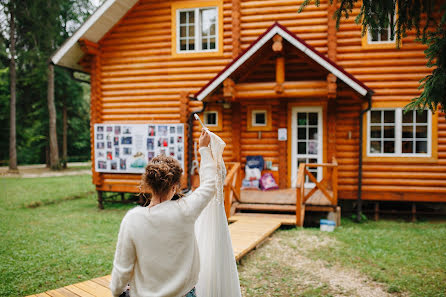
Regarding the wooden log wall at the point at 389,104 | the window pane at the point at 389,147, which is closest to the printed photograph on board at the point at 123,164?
the wooden log wall at the point at 389,104

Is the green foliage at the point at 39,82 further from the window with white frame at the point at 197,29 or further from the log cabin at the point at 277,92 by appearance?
the window with white frame at the point at 197,29

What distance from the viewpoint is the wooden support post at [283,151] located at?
31.4 ft

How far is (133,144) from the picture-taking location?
1029 cm

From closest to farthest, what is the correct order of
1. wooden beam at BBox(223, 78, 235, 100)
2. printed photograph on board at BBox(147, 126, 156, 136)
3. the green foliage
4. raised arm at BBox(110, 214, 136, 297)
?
raised arm at BBox(110, 214, 136, 297) < wooden beam at BBox(223, 78, 235, 100) < printed photograph on board at BBox(147, 126, 156, 136) < the green foliage

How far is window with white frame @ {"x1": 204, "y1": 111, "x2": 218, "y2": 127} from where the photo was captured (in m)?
10.0

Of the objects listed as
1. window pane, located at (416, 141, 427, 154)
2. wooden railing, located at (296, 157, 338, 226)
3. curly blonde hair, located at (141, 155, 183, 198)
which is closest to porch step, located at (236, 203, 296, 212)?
wooden railing, located at (296, 157, 338, 226)

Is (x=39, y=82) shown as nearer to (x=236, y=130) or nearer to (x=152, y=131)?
(x=152, y=131)

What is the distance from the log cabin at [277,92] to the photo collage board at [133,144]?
33cm

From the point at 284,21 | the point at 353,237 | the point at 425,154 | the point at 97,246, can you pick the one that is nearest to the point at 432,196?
the point at 425,154

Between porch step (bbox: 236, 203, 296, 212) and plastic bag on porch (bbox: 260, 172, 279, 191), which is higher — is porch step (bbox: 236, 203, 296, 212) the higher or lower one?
the lower one

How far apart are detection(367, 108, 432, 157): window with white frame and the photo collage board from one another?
5356 millimetres

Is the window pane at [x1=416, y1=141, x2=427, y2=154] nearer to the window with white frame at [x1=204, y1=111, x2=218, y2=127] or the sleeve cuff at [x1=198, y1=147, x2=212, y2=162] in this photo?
the window with white frame at [x1=204, y1=111, x2=218, y2=127]

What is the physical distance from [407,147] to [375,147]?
31.4 inches

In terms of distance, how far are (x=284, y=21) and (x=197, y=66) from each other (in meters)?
2.83
